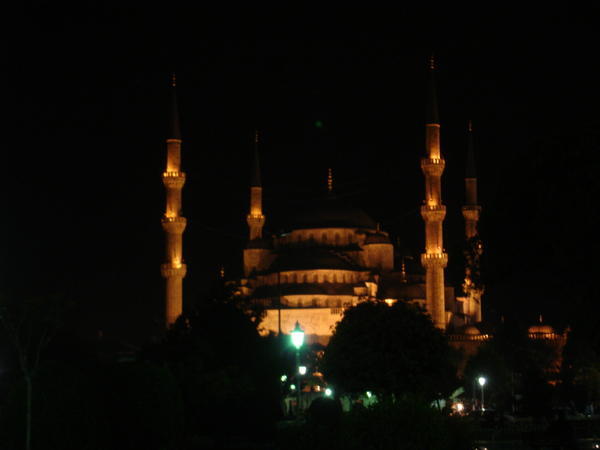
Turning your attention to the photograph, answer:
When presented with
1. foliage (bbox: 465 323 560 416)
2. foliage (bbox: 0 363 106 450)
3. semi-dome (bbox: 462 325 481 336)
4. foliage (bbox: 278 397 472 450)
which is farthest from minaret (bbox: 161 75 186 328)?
foliage (bbox: 278 397 472 450)

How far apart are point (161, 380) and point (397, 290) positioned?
49.9 metres

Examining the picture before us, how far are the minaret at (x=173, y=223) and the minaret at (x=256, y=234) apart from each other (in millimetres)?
13806

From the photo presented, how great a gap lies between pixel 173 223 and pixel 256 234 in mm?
16330

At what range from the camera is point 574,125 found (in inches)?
940

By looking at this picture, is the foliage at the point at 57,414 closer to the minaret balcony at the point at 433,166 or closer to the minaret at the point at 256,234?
the minaret balcony at the point at 433,166

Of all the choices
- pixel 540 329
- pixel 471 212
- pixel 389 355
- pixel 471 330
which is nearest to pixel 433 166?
pixel 471 212

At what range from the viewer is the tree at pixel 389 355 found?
40062 millimetres

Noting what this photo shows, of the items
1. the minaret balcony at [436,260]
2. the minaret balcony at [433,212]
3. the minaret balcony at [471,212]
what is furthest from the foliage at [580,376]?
the minaret balcony at [471,212]

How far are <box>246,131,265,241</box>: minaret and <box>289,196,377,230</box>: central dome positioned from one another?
2326 millimetres

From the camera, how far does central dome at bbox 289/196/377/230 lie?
82375 mm

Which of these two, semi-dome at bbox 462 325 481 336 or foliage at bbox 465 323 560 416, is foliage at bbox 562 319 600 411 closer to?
foliage at bbox 465 323 560 416

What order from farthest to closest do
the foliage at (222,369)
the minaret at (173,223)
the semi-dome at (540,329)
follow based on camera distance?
the semi-dome at (540,329) → the minaret at (173,223) → the foliage at (222,369)

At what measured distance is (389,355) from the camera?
40.5 metres

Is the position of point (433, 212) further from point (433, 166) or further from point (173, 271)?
point (173, 271)
